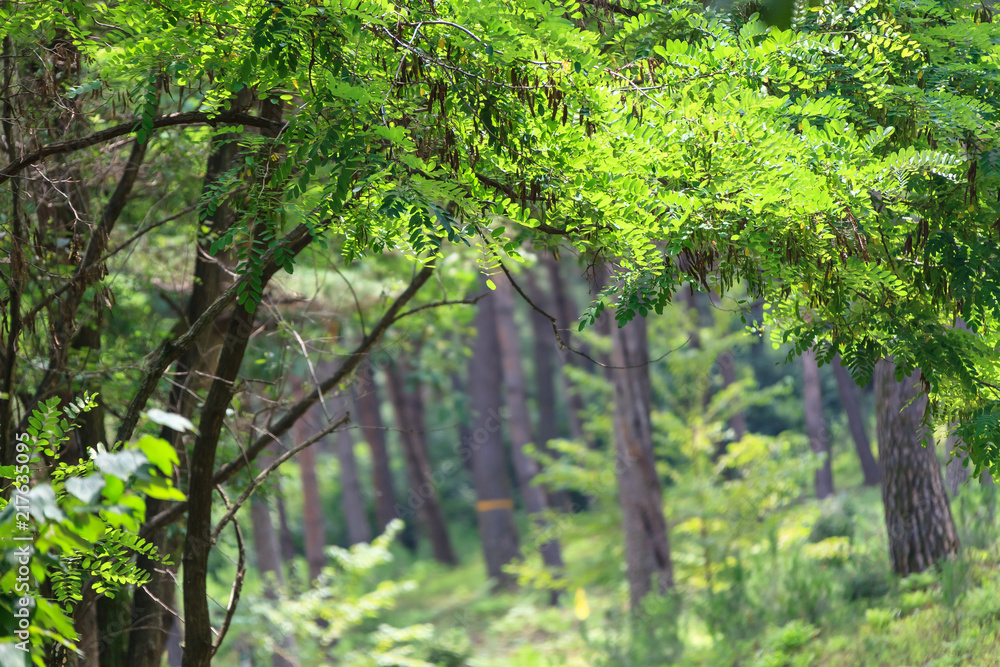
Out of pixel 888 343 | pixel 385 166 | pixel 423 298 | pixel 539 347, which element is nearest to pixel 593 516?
pixel 423 298

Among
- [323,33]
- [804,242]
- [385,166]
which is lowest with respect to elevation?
[804,242]

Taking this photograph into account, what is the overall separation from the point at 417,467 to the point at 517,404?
4744 millimetres

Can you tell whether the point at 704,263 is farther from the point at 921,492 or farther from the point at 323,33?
the point at 921,492

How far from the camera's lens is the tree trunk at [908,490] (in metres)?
6.95

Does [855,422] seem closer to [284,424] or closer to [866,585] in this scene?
[866,585]

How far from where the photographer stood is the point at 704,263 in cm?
304

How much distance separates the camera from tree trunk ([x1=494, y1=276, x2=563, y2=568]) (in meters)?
17.6

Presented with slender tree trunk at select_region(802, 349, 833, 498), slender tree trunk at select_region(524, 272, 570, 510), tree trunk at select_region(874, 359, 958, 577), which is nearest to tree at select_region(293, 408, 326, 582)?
slender tree trunk at select_region(524, 272, 570, 510)

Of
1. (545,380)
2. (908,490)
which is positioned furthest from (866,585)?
(545,380)

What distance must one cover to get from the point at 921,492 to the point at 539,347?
16.6m

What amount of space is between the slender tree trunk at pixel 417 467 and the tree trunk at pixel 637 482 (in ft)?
26.3

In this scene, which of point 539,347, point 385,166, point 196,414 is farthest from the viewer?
point 539,347
